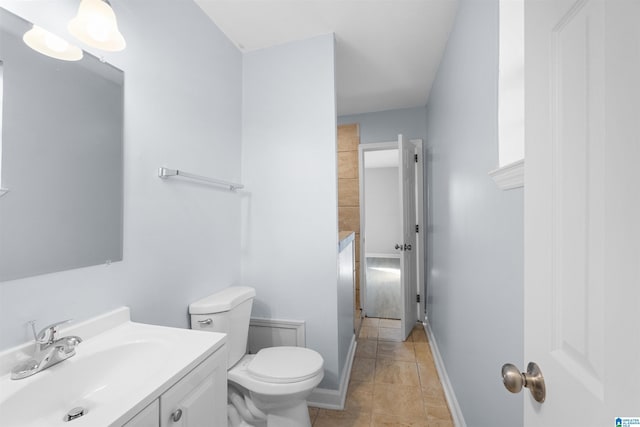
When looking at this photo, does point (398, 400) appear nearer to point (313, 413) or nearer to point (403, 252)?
point (313, 413)

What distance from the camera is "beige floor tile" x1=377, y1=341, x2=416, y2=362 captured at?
248 cm

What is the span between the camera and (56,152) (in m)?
0.90

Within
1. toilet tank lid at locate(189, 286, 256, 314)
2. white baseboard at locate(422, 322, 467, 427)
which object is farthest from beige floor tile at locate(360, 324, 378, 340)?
toilet tank lid at locate(189, 286, 256, 314)

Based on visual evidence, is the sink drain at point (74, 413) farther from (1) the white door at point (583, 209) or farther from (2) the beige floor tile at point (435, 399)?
(2) the beige floor tile at point (435, 399)

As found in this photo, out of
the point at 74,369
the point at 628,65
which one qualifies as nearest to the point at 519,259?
the point at 628,65

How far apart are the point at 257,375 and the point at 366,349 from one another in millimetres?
1514

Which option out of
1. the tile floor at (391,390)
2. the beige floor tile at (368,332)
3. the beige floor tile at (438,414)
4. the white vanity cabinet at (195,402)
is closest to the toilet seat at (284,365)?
the white vanity cabinet at (195,402)

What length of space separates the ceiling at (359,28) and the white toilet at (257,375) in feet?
5.48

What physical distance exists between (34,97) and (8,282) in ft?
1.80

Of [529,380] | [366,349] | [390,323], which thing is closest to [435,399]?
[366,349]

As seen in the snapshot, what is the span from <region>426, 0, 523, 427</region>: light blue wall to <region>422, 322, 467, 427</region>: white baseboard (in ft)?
0.20

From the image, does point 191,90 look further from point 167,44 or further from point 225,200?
point 225,200

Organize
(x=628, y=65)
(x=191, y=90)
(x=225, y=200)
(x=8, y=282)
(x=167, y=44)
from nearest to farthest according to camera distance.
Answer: (x=628, y=65) < (x=8, y=282) < (x=167, y=44) < (x=191, y=90) < (x=225, y=200)

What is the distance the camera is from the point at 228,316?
1486 millimetres
